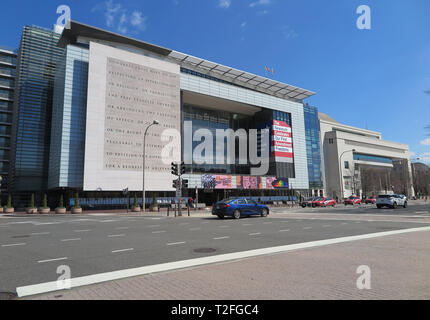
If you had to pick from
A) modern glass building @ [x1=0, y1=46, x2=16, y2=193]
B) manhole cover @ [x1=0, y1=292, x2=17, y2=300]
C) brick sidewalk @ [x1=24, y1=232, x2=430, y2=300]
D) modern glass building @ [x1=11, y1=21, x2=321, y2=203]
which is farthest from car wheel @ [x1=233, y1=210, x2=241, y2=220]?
modern glass building @ [x1=0, y1=46, x2=16, y2=193]

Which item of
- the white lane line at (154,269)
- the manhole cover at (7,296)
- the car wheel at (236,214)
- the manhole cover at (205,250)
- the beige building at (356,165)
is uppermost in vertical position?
the beige building at (356,165)

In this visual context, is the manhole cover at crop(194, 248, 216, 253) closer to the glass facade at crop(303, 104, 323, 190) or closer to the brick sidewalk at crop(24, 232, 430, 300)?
the brick sidewalk at crop(24, 232, 430, 300)

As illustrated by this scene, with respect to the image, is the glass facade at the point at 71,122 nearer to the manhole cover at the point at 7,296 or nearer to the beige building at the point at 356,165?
the manhole cover at the point at 7,296

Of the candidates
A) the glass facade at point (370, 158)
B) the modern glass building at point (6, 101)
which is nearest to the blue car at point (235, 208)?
the modern glass building at point (6, 101)

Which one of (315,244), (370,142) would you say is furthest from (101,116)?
(370,142)

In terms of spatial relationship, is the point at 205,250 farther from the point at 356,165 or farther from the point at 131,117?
the point at 356,165

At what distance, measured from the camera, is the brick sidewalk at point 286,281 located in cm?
409

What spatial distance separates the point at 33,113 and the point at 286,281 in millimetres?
63583

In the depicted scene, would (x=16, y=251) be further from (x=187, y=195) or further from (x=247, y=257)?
(x=187, y=195)

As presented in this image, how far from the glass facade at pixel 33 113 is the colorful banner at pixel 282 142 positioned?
4967 cm

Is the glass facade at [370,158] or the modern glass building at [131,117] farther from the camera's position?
the glass facade at [370,158]

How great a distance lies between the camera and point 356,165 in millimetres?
94938

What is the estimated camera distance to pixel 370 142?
101 m
